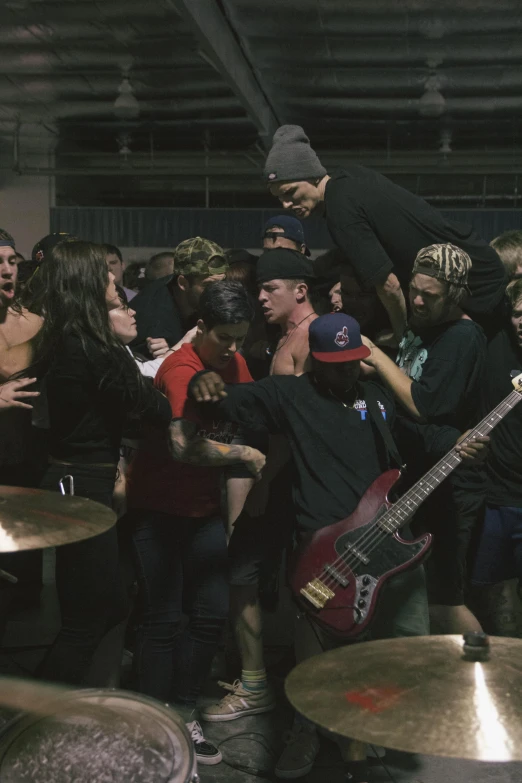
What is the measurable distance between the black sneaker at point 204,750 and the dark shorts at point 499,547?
49.2 inches

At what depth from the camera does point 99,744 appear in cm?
193

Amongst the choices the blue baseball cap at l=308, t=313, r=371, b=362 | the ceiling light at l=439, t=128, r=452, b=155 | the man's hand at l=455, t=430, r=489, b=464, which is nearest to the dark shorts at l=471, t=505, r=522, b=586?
the man's hand at l=455, t=430, r=489, b=464

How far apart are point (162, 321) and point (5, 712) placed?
206 centimetres

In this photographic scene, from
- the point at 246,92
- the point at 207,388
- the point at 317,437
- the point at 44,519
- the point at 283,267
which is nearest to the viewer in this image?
the point at 44,519

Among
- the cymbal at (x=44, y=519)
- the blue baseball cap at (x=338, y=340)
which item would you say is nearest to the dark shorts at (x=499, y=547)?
the blue baseball cap at (x=338, y=340)

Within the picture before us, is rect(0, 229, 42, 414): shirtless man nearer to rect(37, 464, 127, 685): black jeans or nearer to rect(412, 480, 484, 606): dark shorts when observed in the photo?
rect(37, 464, 127, 685): black jeans

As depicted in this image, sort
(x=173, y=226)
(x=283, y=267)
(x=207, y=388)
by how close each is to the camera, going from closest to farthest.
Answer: (x=207, y=388) → (x=283, y=267) → (x=173, y=226)

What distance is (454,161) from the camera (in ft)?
36.5

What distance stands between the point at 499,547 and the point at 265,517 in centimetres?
96

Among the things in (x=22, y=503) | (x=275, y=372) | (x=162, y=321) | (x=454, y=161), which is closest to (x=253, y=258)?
(x=162, y=321)

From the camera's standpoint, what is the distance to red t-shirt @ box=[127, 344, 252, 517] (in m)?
3.26

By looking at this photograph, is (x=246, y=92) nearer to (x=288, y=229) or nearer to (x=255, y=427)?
(x=288, y=229)

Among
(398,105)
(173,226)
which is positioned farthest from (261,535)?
(173,226)

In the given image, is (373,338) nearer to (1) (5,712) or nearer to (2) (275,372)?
(2) (275,372)
